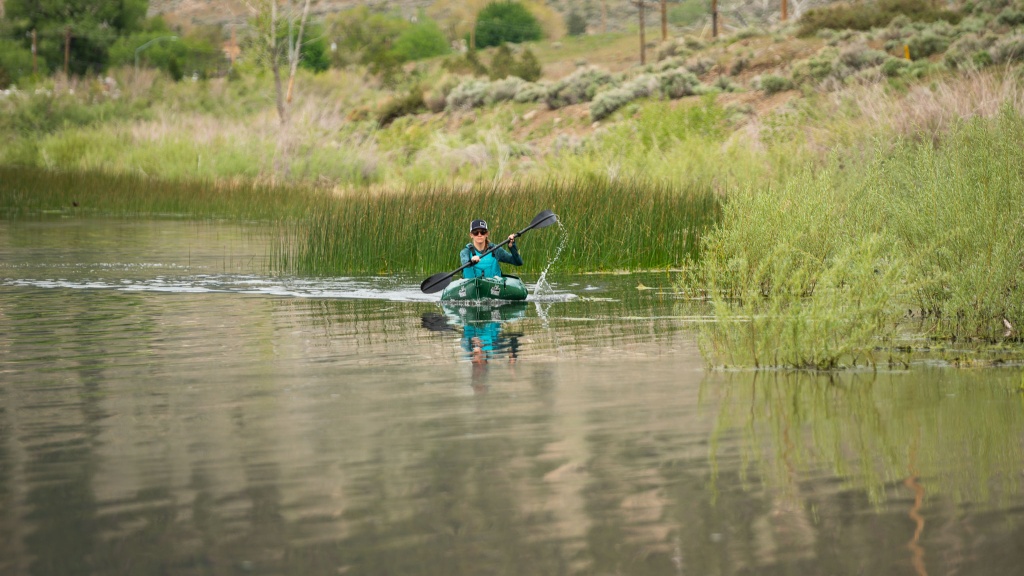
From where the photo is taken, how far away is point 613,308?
54.4ft

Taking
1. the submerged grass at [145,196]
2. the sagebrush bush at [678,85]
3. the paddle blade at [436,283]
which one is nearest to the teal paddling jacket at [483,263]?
the paddle blade at [436,283]

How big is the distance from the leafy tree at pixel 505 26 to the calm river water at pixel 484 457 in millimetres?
118759

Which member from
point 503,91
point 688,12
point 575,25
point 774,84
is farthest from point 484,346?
point 575,25

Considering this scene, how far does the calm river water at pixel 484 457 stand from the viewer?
6449mm

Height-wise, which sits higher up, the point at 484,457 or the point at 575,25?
the point at 575,25

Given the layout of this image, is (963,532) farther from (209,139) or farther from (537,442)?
(209,139)

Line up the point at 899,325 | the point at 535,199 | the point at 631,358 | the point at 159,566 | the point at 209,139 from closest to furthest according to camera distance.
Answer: the point at 159,566, the point at 631,358, the point at 899,325, the point at 535,199, the point at 209,139

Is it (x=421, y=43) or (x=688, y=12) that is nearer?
(x=421, y=43)

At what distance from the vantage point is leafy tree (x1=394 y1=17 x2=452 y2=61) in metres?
125

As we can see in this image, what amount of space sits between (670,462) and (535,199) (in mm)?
14539

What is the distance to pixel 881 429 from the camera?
9.09m

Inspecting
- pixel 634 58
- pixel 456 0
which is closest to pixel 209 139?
pixel 634 58

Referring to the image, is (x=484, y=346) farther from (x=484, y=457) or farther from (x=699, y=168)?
(x=699, y=168)

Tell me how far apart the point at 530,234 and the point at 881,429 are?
12337 millimetres
